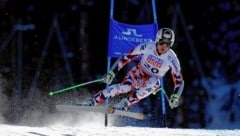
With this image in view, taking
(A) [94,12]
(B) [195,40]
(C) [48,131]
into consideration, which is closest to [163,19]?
(B) [195,40]

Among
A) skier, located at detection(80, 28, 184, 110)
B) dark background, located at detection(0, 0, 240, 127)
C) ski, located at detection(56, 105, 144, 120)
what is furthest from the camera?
dark background, located at detection(0, 0, 240, 127)

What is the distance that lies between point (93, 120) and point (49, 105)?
91 cm

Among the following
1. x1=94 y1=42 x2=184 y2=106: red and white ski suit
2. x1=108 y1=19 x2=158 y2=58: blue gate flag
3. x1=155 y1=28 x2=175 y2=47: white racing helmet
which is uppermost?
x1=108 y1=19 x2=158 y2=58: blue gate flag

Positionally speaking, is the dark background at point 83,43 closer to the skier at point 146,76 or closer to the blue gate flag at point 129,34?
the blue gate flag at point 129,34

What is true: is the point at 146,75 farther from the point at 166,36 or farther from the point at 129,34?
the point at 129,34

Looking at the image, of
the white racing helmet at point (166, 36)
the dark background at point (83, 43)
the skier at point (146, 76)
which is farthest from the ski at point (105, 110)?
the dark background at point (83, 43)

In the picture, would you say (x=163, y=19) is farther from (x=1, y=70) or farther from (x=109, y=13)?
(x=1, y=70)

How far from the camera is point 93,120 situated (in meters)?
9.39

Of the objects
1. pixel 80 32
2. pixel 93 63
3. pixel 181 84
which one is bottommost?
pixel 181 84

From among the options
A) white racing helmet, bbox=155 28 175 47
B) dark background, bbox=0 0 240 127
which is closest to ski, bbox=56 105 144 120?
white racing helmet, bbox=155 28 175 47

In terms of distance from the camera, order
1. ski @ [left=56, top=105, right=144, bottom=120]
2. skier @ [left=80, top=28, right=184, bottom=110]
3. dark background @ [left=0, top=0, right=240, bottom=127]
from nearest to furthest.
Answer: ski @ [left=56, top=105, right=144, bottom=120]
skier @ [left=80, top=28, right=184, bottom=110]
dark background @ [left=0, top=0, right=240, bottom=127]

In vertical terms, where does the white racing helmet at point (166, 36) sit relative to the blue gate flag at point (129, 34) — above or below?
below

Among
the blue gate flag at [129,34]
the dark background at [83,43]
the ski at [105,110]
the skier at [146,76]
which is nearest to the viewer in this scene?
the ski at [105,110]

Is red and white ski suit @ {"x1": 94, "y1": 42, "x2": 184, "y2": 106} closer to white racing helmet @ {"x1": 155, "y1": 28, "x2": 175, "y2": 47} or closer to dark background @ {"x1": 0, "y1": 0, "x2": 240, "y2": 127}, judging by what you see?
white racing helmet @ {"x1": 155, "y1": 28, "x2": 175, "y2": 47}
